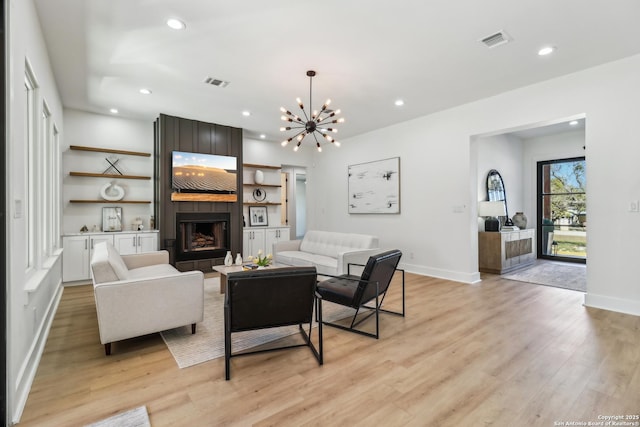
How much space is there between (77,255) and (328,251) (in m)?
4.08

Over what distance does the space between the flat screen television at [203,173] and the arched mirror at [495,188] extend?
547 cm

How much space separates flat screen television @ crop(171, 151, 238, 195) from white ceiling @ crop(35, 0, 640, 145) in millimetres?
1092

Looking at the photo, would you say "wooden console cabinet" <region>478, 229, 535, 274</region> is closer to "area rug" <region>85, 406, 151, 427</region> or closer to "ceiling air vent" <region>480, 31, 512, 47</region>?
"ceiling air vent" <region>480, 31, 512, 47</region>

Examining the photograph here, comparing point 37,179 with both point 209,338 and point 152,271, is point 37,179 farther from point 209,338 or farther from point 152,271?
point 209,338

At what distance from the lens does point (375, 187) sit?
22.3 feet

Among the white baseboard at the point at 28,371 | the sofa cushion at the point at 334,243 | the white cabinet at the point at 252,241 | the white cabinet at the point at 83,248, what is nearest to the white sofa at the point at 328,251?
the sofa cushion at the point at 334,243

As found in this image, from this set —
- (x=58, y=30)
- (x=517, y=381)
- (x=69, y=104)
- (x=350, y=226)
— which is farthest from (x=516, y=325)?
(x=69, y=104)

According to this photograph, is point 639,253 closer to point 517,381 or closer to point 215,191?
point 517,381

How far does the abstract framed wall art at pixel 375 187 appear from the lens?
6363 millimetres

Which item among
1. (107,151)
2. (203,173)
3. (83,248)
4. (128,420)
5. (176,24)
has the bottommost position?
(128,420)

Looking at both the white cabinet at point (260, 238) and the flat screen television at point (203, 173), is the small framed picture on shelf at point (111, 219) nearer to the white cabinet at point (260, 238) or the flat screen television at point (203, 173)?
the flat screen television at point (203, 173)

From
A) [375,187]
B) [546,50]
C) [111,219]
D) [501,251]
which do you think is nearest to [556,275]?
[501,251]

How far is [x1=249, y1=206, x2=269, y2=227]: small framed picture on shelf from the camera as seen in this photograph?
730 cm

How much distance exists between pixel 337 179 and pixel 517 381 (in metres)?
6.05
